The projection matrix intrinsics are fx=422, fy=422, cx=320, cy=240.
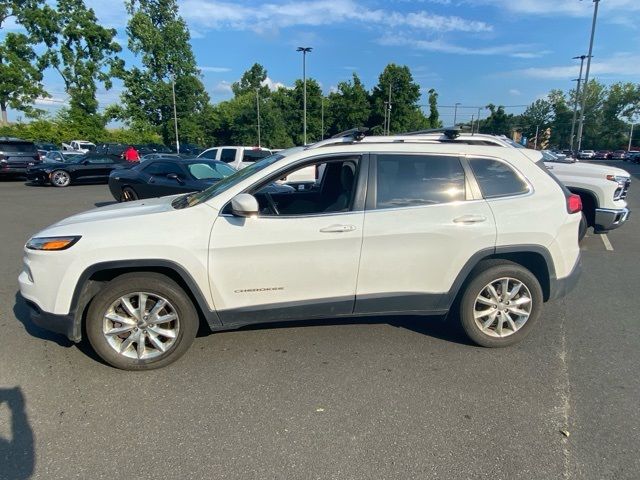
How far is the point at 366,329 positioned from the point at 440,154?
68.3 inches

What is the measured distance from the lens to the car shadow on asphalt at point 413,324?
3.90m

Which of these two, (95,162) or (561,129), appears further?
(561,129)

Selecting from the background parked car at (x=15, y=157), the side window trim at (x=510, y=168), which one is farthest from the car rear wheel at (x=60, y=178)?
the side window trim at (x=510, y=168)

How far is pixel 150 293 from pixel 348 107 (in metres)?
65.1

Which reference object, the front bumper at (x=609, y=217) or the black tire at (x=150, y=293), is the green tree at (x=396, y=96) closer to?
the front bumper at (x=609, y=217)

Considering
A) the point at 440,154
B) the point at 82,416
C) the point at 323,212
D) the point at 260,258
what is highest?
the point at 440,154

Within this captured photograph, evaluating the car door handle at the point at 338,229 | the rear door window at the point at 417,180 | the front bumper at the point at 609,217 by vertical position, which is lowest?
the front bumper at the point at 609,217

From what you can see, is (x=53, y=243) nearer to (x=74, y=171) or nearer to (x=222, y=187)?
(x=222, y=187)

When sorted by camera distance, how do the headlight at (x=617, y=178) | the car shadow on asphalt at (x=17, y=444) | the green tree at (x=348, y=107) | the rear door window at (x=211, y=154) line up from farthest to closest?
1. the green tree at (x=348, y=107)
2. the rear door window at (x=211, y=154)
3. the headlight at (x=617, y=178)
4. the car shadow on asphalt at (x=17, y=444)

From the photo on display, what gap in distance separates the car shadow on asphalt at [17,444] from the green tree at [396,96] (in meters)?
65.8

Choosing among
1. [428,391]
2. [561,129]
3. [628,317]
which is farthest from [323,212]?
[561,129]

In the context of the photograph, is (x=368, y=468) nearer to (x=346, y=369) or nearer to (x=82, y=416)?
(x=346, y=369)

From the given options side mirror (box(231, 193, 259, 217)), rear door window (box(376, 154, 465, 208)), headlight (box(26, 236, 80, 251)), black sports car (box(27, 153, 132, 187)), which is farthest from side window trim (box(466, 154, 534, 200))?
black sports car (box(27, 153, 132, 187))

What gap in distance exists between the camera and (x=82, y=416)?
9.04 ft
